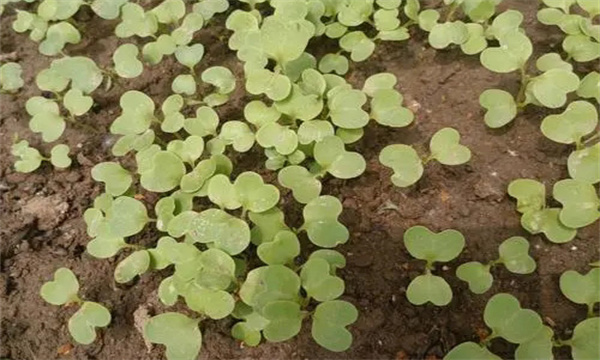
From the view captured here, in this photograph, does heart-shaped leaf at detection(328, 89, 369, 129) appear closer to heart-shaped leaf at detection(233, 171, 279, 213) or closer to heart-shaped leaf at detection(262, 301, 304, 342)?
heart-shaped leaf at detection(233, 171, 279, 213)

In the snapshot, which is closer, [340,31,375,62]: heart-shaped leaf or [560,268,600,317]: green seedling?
[560,268,600,317]: green seedling

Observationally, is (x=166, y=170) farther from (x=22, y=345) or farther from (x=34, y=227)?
(x=22, y=345)

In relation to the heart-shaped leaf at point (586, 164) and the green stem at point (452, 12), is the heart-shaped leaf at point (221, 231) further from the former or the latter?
the green stem at point (452, 12)

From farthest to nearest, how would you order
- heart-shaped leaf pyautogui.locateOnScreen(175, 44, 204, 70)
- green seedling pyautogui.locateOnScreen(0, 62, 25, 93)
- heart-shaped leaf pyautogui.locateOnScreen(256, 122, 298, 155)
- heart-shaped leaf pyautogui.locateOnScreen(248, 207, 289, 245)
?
1. green seedling pyautogui.locateOnScreen(0, 62, 25, 93)
2. heart-shaped leaf pyautogui.locateOnScreen(175, 44, 204, 70)
3. heart-shaped leaf pyautogui.locateOnScreen(256, 122, 298, 155)
4. heart-shaped leaf pyautogui.locateOnScreen(248, 207, 289, 245)

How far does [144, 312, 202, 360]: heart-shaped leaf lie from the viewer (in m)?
1.33

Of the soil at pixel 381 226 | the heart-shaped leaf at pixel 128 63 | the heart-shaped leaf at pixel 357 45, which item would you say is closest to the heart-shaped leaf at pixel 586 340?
the soil at pixel 381 226

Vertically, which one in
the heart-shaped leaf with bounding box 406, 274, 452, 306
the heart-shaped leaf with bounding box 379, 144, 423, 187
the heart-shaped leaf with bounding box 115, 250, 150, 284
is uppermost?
the heart-shaped leaf with bounding box 379, 144, 423, 187

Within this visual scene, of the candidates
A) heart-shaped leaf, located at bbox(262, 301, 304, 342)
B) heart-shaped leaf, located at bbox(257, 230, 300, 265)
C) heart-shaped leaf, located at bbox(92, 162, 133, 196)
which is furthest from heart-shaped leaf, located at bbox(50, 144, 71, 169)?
heart-shaped leaf, located at bbox(262, 301, 304, 342)

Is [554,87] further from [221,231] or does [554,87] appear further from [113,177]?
[113,177]

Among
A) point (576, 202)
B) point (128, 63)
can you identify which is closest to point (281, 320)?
point (576, 202)

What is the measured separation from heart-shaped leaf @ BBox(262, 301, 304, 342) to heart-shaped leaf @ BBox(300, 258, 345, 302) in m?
0.05

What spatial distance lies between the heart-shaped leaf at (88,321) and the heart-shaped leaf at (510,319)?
87cm

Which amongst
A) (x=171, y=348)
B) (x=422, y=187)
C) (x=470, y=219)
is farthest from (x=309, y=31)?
(x=171, y=348)

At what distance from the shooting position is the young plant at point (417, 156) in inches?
58.9
